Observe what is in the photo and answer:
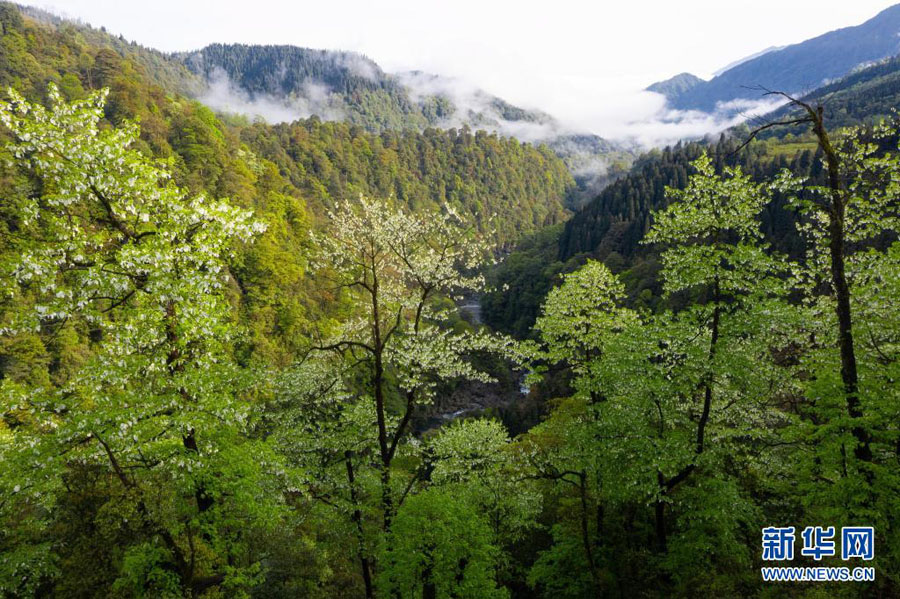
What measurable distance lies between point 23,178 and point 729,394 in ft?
214

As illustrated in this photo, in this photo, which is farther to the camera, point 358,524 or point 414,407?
point 358,524

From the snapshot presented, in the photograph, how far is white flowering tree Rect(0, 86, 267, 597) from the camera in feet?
32.8

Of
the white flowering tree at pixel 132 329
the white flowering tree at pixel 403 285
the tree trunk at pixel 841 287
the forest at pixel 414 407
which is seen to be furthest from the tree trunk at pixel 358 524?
the tree trunk at pixel 841 287

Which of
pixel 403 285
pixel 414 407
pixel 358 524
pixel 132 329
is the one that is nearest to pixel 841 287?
pixel 414 407

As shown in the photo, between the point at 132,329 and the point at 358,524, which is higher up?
the point at 132,329

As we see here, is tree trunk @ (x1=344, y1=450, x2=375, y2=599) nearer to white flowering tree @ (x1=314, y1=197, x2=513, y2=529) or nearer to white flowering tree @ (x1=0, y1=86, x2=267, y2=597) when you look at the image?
white flowering tree @ (x1=314, y1=197, x2=513, y2=529)

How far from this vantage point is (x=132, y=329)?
11.0 metres

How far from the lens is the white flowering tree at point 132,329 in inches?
393

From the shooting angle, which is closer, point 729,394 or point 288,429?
point 729,394

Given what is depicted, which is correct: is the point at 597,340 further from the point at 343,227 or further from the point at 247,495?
the point at 247,495

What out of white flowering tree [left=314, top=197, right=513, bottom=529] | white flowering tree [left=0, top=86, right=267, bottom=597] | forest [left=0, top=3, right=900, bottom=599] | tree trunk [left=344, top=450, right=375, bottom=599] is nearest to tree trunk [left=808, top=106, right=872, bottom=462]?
forest [left=0, top=3, right=900, bottom=599]

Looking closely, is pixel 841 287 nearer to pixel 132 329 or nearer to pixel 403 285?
pixel 403 285

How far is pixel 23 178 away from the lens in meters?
46.5

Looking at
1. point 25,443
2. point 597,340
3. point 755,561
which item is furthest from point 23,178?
point 755,561
